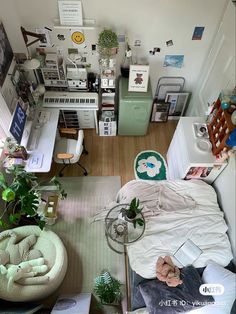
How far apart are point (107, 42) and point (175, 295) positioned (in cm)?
248

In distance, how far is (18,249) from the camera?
232 centimetres

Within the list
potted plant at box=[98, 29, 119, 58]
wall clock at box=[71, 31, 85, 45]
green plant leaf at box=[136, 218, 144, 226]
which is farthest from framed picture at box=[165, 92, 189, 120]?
green plant leaf at box=[136, 218, 144, 226]

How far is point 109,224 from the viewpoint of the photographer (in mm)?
2420

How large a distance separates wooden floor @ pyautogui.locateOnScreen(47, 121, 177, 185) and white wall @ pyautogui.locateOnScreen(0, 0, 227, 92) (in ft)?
3.56

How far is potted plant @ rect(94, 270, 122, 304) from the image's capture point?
7.35 feet

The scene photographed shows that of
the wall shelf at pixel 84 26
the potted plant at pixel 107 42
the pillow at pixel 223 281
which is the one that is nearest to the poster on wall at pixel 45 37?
the wall shelf at pixel 84 26

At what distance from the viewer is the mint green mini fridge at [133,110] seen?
2.97m

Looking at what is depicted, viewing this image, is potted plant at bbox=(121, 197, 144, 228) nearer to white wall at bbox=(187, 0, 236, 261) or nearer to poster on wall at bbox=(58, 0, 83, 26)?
white wall at bbox=(187, 0, 236, 261)

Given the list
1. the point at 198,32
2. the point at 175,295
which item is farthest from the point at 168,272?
the point at 198,32

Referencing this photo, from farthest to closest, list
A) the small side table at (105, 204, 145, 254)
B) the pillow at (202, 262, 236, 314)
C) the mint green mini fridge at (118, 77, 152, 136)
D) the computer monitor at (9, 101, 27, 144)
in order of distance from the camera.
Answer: the mint green mini fridge at (118, 77, 152, 136) → the computer monitor at (9, 101, 27, 144) → the small side table at (105, 204, 145, 254) → the pillow at (202, 262, 236, 314)

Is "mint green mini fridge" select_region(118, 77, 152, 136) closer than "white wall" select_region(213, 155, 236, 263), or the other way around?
"white wall" select_region(213, 155, 236, 263)

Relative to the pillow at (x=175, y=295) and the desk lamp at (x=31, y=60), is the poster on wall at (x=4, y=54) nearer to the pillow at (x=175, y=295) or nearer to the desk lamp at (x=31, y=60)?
the desk lamp at (x=31, y=60)

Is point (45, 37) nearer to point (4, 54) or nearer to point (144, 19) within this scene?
point (4, 54)

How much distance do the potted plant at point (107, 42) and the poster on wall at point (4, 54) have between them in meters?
0.97
